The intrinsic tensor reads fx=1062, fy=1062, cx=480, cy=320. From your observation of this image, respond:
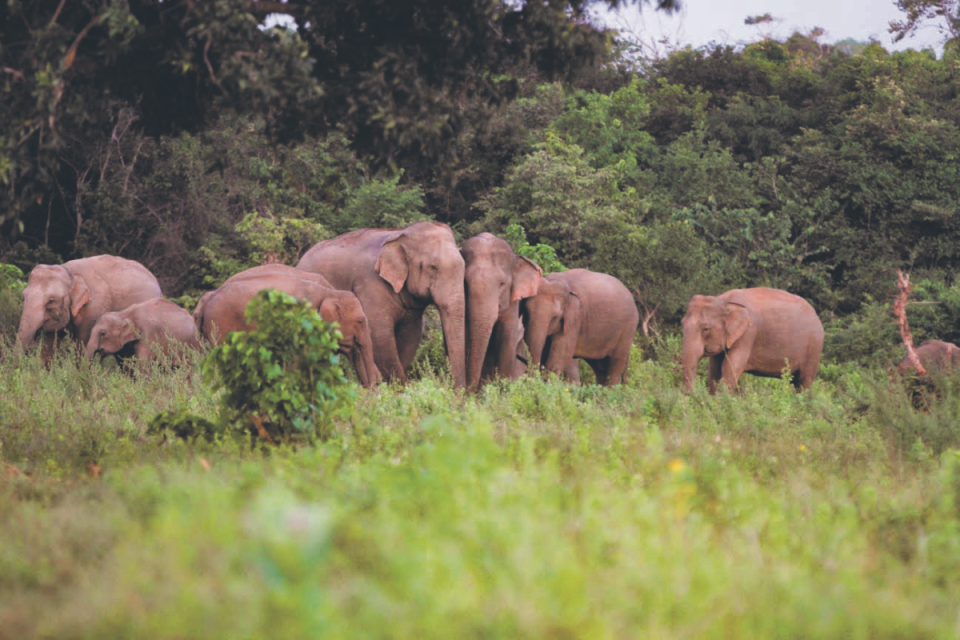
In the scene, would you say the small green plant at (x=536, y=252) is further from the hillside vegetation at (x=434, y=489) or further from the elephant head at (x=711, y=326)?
the elephant head at (x=711, y=326)

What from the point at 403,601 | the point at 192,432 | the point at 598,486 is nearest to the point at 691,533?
the point at 598,486

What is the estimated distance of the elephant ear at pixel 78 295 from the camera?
16906 mm

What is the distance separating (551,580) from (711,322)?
533 inches

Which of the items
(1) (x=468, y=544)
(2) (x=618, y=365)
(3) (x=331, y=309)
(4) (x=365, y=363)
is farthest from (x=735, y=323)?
(1) (x=468, y=544)

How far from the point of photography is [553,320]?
16.0m

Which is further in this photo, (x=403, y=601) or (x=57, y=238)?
(x=57, y=238)

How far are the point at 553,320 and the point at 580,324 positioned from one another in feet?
3.68

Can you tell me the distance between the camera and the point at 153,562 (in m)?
3.01

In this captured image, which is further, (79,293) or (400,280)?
(79,293)

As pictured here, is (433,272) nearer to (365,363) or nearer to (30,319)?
(365,363)

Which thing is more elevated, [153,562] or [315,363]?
[153,562]

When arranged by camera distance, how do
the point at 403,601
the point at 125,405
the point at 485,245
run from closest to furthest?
the point at 403,601
the point at 125,405
the point at 485,245

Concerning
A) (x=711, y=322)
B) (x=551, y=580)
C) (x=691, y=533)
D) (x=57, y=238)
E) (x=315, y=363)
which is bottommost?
(x=57, y=238)

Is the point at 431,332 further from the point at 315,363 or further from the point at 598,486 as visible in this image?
the point at 598,486
